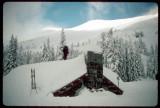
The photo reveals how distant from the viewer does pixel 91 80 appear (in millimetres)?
14539

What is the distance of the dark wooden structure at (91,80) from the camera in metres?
13.4

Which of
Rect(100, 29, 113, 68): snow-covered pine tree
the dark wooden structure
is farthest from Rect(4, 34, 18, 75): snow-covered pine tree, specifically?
the dark wooden structure

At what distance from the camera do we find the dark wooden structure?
527 inches

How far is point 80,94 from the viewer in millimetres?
13281

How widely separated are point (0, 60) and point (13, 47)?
38.3m

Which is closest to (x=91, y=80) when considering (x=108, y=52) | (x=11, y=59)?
(x=108, y=52)

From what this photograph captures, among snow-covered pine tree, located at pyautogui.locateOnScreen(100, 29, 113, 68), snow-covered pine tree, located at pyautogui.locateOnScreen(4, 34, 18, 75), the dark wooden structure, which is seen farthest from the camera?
snow-covered pine tree, located at pyautogui.locateOnScreen(100, 29, 113, 68)

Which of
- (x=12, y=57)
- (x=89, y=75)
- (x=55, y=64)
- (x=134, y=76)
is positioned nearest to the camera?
(x=89, y=75)

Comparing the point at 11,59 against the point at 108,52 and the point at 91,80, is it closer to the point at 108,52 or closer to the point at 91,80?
the point at 108,52

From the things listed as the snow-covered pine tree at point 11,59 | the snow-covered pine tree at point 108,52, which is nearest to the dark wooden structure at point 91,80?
the snow-covered pine tree at point 108,52

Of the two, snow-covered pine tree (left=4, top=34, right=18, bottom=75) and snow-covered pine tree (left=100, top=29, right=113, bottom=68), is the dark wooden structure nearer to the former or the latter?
snow-covered pine tree (left=100, top=29, right=113, bottom=68)

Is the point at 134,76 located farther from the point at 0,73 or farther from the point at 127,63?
the point at 0,73

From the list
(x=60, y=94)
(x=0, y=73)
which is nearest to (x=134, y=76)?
(x=60, y=94)

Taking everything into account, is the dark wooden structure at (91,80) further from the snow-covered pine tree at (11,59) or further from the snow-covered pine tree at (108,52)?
the snow-covered pine tree at (11,59)
